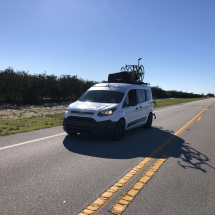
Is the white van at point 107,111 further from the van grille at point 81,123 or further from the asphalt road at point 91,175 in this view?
the asphalt road at point 91,175

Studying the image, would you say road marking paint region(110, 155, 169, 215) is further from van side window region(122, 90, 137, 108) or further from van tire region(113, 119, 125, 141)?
van side window region(122, 90, 137, 108)

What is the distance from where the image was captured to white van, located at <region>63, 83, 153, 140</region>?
6691 mm

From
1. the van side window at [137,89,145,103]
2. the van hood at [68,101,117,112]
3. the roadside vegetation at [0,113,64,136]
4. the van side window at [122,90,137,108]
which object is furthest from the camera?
the van side window at [137,89,145,103]

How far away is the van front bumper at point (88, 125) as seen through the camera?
661 cm

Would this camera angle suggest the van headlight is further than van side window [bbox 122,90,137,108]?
No

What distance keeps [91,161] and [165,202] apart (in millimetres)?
2126

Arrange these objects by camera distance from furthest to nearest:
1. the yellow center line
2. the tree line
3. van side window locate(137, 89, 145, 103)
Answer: the tree line < van side window locate(137, 89, 145, 103) < the yellow center line

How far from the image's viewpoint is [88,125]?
6.62 metres

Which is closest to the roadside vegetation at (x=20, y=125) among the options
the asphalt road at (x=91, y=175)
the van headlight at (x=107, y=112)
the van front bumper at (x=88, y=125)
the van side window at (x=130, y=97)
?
the asphalt road at (x=91, y=175)

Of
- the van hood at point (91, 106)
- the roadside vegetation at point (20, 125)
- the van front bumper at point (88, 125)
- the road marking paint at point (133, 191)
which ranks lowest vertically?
the road marking paint at point (133, 191)

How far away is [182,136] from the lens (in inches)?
334

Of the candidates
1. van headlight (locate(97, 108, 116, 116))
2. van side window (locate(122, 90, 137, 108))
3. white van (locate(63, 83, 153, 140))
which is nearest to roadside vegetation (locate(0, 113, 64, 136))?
white van (locate(63, 83, 153, 140))

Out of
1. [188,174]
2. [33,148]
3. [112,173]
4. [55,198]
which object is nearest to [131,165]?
[112,173]

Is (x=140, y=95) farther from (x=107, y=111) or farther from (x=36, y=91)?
(x=36, y=91)
